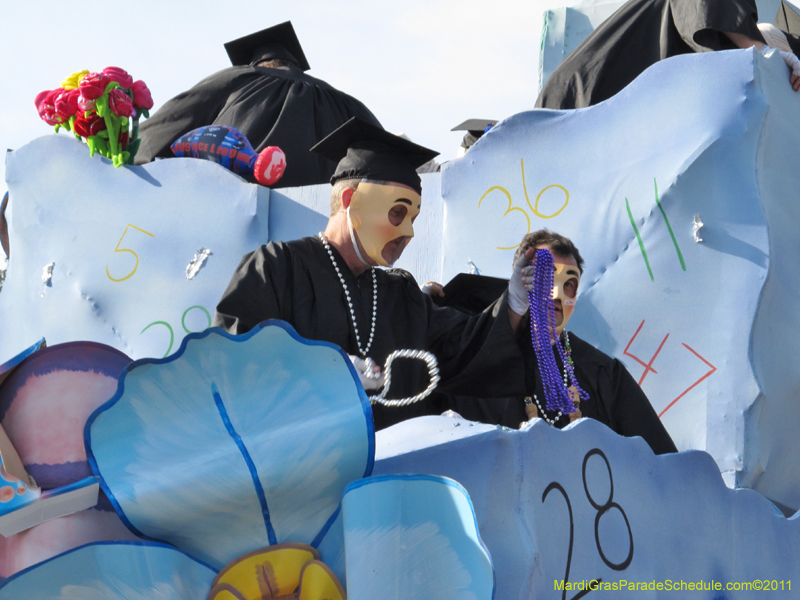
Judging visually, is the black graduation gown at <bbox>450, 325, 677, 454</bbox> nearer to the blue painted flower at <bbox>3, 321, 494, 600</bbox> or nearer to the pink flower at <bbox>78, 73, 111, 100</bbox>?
the blue painted flower at <bbox>3, 321, 494, 600</bbox>

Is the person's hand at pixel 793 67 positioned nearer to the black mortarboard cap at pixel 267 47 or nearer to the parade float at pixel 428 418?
the parade float at pixel 428 418

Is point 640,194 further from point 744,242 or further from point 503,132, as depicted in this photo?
point 503,132

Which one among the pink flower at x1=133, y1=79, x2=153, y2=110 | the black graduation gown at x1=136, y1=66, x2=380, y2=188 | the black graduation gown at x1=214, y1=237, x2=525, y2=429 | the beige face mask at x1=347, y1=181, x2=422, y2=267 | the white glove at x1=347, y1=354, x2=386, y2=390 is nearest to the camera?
the white glove at x1=347, y1=354, x2=386, y2=390

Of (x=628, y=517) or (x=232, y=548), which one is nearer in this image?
(x=232, y=548)

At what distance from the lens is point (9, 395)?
1186 mm

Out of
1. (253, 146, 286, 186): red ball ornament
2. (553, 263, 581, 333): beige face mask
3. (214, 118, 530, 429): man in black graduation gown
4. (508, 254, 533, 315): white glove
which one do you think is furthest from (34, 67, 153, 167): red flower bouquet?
(508, 254, 533, 315): white glove

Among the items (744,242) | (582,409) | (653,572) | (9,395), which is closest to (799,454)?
(744,242)

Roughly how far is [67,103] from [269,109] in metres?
1.24

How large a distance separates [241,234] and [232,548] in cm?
241

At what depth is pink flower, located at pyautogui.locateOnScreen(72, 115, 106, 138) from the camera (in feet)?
12.1

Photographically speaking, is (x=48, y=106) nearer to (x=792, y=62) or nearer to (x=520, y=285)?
(x=520, y=285)

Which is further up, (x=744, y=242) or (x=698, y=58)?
(x=698, y=58)

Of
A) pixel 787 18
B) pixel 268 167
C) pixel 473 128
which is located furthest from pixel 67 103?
pixel 787 18

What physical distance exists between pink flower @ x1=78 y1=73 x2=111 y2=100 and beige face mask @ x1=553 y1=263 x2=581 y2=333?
2.24 meters
